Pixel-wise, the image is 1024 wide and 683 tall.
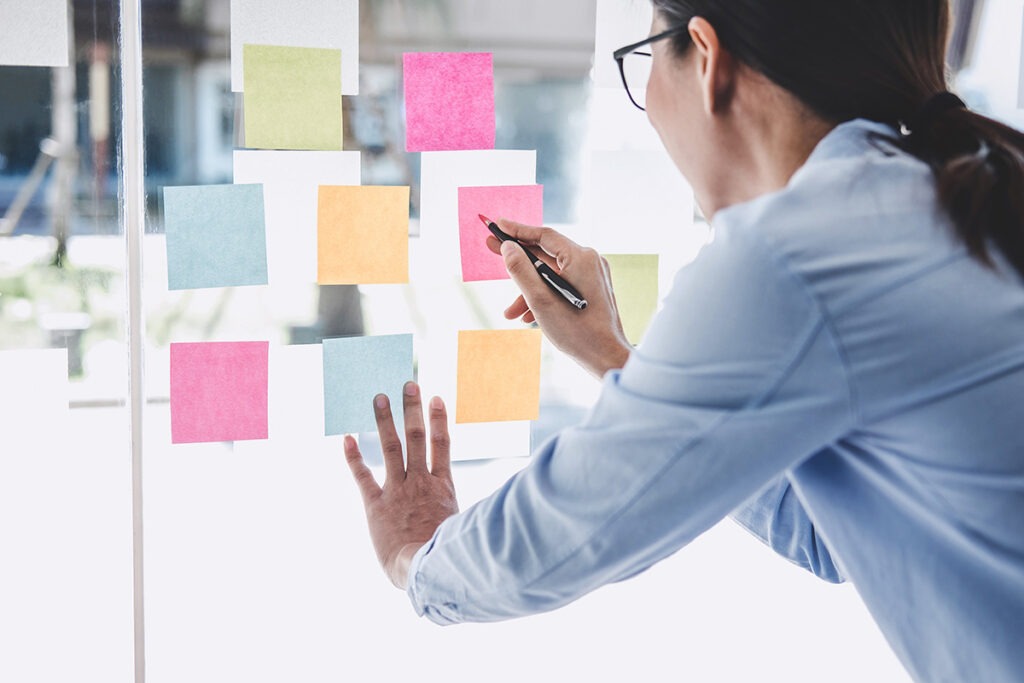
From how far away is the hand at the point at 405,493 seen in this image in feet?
2.37

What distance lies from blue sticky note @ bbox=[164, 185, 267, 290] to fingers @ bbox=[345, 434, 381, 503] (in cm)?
30

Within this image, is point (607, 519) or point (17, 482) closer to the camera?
point (607, 519)

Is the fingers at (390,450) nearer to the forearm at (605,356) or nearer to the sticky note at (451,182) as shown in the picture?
the forearm at (605,356)

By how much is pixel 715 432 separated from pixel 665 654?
2.60ft

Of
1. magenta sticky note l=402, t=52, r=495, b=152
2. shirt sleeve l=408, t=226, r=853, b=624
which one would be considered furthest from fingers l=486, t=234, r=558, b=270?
shirt sleeve l=408, t=226, r=853, b=624

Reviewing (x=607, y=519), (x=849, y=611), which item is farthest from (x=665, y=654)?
(x=607, y=519)

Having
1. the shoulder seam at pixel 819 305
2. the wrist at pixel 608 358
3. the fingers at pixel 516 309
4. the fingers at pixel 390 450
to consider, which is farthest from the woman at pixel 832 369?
the fingers at pixel 516 309

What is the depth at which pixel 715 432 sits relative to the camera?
489 millimetres

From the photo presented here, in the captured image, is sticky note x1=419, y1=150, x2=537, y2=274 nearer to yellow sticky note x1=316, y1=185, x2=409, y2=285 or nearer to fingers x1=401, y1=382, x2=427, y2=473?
yellow sticky note x1=316, y1=185, x2=409, y2=285

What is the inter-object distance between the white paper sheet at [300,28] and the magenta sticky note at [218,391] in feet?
0.95

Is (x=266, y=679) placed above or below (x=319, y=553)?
below

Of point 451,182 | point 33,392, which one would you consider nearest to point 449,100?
point 451,182

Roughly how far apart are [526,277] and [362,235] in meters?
0.24

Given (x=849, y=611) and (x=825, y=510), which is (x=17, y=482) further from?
(x=849, y=611)
